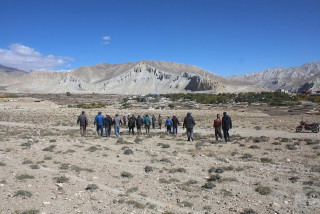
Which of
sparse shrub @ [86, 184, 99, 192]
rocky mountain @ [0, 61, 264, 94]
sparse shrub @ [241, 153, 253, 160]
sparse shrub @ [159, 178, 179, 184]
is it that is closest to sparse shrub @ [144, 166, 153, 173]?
sparse shrub @ [159, 178, 179, 184]

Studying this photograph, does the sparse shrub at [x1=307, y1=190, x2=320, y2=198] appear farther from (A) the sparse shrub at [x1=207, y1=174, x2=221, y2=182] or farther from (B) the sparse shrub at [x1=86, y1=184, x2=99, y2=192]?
(B) the sparse shrub at [x1=86, y1=184, x2=99, y2=192]

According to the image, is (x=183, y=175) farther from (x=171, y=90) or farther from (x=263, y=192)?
(x=171, y=90)

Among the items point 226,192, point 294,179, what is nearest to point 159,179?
point 226,192

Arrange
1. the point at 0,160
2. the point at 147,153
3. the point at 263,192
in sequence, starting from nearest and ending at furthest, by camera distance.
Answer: the point at 263,192 < the point at 0,160 < the point at 147,153

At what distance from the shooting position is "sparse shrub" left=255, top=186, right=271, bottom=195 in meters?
7.04

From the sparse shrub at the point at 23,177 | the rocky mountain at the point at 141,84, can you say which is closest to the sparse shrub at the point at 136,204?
the sparse shrub at the point at 23,177

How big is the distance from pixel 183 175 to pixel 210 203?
221 centimetres

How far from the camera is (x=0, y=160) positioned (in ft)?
33.6

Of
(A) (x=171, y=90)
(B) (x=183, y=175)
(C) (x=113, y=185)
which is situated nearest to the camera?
(C) (x=113, y=185)

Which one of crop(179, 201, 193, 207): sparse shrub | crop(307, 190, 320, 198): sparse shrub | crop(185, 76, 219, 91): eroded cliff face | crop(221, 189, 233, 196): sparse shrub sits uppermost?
crop(185, 76, 219, 91): eroded cliff face

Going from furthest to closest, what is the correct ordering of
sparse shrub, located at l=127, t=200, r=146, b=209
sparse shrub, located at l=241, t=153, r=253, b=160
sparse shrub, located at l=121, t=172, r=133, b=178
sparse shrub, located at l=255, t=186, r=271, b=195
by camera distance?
sparse shrub, located at l=241, t=153, r=253, b=160 < sparse shrub, located at l=121, t=172, r=133, b=178 < sparse shrub, located at l=255, t=186, r=271, b=195 < sparse shrub, located at l=127, t=200, r=146, b=209

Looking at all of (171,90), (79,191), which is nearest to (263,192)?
(79,191)

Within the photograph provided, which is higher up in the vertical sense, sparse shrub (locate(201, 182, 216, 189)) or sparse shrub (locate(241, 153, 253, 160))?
sparse shrub (locate(241, 153, 253, 160))

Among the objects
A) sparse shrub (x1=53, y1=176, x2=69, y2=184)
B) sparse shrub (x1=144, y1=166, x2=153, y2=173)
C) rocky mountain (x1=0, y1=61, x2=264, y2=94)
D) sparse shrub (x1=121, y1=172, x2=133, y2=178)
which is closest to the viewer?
sparse shrub (x1=53, y1=176, x2=69, y2=184)
